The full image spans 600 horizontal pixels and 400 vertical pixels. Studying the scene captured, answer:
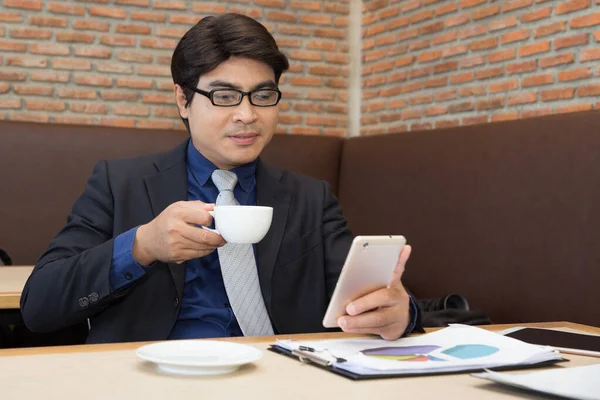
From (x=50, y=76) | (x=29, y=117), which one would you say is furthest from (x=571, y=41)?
(x=29, y=117)

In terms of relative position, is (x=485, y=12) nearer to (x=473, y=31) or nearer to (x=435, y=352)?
(x=473, y=31)

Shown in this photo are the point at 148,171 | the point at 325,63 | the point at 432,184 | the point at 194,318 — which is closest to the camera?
the point at 194,318

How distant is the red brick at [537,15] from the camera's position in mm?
3484

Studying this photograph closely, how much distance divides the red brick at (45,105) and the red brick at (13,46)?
0.91ft

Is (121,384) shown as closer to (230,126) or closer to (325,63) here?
(230,126)

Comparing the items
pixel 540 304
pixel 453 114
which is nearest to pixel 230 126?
pixel 540 304

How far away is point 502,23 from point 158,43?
195cm

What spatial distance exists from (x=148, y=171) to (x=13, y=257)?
1.88 metres

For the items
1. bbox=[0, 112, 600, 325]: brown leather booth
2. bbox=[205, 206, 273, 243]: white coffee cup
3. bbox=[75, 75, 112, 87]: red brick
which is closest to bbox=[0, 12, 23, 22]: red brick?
bbox=[75, 75, 112, 87]: red brick

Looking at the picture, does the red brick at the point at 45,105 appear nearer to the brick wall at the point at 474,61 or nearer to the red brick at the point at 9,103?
the red brick at the point at 9,103

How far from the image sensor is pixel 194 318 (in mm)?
1891

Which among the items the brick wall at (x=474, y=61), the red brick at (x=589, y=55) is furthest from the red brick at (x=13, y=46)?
the red brick at (x=589, y=55)

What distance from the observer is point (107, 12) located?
4359mm

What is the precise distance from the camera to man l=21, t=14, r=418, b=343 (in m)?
1.74
